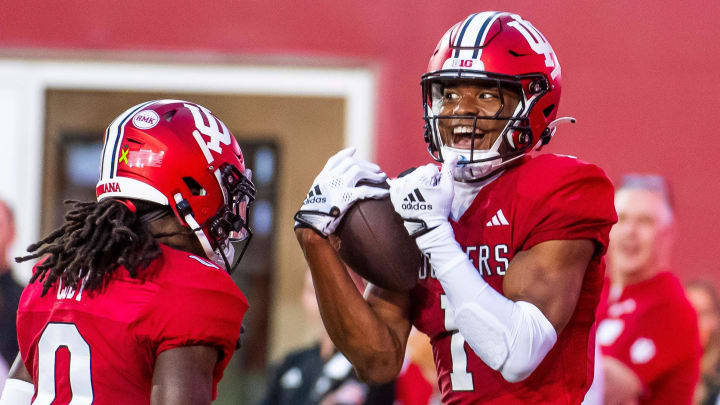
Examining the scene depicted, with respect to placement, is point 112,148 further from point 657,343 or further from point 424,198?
point 657,343

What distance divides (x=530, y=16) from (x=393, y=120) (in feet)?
3.51

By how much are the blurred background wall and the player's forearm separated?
3.66m

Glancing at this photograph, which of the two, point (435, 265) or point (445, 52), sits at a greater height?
point (445, 52)

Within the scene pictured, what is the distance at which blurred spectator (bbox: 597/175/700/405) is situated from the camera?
14.5ft

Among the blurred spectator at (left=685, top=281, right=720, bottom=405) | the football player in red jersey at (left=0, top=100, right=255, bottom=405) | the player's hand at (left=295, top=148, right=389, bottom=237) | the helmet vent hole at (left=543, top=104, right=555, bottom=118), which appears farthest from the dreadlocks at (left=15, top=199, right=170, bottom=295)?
the blurred spectator at (left=685, top=281, right=720, bottom=405)

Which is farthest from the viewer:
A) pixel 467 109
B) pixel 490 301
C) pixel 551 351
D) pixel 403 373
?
pixel 403 373

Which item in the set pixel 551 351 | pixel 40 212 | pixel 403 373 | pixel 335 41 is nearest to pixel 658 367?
pixel 403 373

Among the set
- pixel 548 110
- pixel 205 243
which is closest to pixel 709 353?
pixel 548 110

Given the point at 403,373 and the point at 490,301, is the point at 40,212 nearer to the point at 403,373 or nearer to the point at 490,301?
the point at 403,373

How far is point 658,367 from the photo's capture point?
441 centimetres

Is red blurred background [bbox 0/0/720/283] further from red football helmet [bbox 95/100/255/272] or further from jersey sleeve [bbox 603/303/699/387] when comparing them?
red football helmet [bbox 95/100/255/272]

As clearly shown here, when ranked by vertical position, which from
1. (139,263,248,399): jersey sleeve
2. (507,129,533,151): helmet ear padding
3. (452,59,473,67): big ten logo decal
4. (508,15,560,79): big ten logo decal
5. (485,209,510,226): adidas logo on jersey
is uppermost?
(508,15,560,79): big ten logo decal

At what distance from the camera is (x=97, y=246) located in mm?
2379

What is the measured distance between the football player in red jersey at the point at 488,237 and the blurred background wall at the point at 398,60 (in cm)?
355
